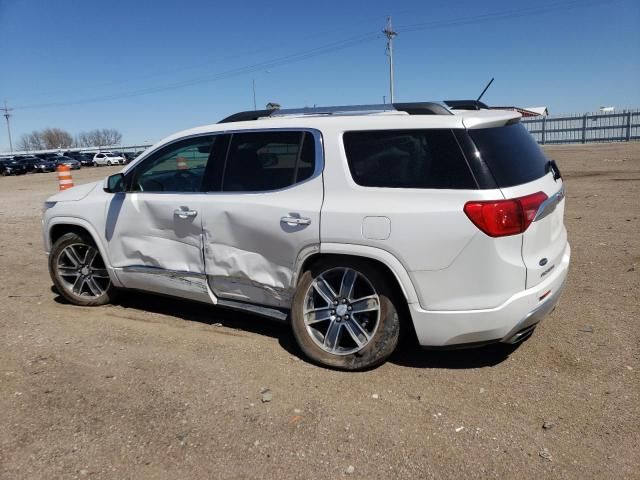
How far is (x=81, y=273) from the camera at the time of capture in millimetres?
5426

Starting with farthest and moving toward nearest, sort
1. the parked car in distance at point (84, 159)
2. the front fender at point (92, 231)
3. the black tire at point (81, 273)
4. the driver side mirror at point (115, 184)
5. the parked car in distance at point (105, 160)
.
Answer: the parked car in distance at point (84, 159)
the parked car in distance at point (105, 160)
the black tire at point (81, 273)
the front fender at point (92, 231)
the driver side mirror at point (115, 184)

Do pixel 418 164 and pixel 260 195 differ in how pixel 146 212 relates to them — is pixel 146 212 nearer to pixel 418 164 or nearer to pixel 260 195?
pixel 260 195

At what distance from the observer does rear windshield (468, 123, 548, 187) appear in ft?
11.1

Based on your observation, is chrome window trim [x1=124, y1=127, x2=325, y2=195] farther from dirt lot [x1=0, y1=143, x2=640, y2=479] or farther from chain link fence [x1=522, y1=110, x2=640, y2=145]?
chain link fence [x1=522, y1=110, x2=640, y2=145]

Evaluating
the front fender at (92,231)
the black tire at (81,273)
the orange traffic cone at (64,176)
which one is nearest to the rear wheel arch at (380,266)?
the front fender at (92,231)

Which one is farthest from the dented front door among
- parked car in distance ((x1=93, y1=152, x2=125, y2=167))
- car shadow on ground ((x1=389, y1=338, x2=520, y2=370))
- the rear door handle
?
parked car in distance ((x1=93, y1=152, x2=125, y2=167))

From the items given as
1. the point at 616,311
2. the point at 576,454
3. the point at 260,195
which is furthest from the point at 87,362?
the point at 616,311

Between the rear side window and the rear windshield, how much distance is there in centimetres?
16

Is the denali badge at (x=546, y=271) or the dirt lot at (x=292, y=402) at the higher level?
the denali badge at (x=546, y=271)

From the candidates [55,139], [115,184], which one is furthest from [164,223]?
[55,139]

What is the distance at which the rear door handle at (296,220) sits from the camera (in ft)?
12.5

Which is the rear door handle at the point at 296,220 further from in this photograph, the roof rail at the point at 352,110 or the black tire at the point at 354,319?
the roof rail at the point at 352,110

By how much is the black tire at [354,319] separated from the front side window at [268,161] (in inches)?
27.5

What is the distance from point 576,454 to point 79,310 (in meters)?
4.50
